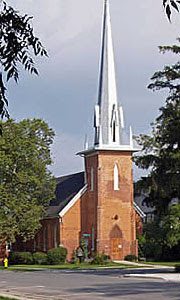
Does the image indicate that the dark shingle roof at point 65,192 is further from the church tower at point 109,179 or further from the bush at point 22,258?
the bush at point 22,258

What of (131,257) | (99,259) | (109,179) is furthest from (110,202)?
(99,259)

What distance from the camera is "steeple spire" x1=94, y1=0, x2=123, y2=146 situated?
5878 cm

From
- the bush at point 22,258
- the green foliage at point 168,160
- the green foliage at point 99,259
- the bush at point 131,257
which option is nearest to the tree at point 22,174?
the bush at point 22,258

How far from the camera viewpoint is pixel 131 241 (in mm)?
58562

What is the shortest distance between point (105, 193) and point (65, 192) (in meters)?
7.30

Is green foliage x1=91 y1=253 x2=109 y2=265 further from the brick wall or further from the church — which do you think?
the brick wall

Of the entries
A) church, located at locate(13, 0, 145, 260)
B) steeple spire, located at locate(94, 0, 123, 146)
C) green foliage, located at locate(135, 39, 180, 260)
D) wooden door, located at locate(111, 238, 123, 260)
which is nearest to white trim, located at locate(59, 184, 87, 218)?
church, located at locate(13, 0, 145, 260)

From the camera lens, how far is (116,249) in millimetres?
57625

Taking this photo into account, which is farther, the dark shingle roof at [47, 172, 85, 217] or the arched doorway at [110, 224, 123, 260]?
the dark shingle roof at [47, 172, 85, 217]

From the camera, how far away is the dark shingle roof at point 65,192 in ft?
200

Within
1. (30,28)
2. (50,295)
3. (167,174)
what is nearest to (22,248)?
(167,174)

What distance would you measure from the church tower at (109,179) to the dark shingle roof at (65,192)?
2.16m

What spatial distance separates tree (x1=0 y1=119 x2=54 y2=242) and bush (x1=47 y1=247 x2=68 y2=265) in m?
2.68

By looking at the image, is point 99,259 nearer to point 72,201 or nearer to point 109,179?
point 72,201
